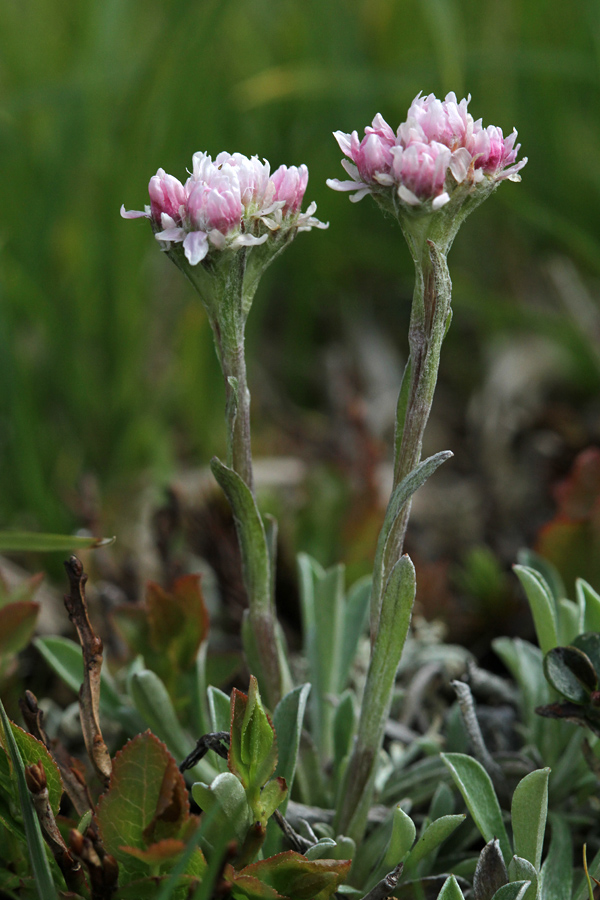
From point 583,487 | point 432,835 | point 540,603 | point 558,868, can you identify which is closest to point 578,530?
point 583,487

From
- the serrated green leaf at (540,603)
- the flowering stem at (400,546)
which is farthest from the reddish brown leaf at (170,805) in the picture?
the serrated green leaf at (540,603)

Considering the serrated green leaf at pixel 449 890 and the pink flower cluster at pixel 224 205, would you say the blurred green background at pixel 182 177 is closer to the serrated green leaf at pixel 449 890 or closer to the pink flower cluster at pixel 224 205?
the pink flower cluster at pixel 224 205

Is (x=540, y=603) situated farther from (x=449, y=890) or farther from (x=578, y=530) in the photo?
(x=578, y=530)

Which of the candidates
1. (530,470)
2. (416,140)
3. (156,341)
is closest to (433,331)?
(416,140)

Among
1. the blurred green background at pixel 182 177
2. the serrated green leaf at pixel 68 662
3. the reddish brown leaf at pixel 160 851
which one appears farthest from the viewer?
the blurred green background at pixel 182 177

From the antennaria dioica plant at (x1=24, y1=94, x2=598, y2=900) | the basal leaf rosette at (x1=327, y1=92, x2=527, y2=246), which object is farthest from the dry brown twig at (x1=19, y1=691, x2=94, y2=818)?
the basal leaf rosette at (x1=327, y1=92, x2=527, y2=246)

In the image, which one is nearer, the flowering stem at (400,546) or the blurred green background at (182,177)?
the flowering stem at (400,546)
